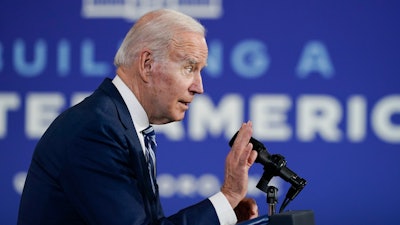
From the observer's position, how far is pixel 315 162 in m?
3.93

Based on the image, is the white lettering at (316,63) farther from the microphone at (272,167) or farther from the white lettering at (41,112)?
the microphone at (272,167)

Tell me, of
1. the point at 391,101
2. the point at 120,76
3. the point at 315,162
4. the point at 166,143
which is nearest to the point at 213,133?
the point at 166,143

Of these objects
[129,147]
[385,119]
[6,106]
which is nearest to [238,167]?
[129,147]

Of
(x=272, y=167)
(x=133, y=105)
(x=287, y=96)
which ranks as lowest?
(x=287, y=96)

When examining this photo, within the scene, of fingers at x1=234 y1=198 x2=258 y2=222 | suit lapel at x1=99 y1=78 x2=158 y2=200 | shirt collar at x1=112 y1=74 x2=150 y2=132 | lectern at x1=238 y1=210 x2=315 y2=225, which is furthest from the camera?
fingers at x1=234 y1=198 x2=258 y2=222

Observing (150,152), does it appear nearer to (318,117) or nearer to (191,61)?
(191,61)

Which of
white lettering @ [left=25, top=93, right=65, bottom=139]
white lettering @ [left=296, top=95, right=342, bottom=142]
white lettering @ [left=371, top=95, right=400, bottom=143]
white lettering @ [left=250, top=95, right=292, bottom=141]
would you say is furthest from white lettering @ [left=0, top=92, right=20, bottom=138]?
white lettering @ [left=371, top=95, right=400, bottom=143]

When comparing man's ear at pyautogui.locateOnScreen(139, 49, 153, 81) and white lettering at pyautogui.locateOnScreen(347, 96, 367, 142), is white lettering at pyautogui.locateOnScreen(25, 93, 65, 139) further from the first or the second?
man's ear at pyautogui.locateOnScreen(139, 49, 153, 81)

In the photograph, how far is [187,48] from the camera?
2.10 meters

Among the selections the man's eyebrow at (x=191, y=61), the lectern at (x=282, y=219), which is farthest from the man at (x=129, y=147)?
the lectern at (x=282, y=219)

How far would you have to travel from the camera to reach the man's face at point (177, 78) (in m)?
2.09

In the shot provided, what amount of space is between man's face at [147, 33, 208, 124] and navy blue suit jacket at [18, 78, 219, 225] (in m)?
0.10

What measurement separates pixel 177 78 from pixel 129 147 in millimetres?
211

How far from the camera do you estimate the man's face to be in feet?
6.87
